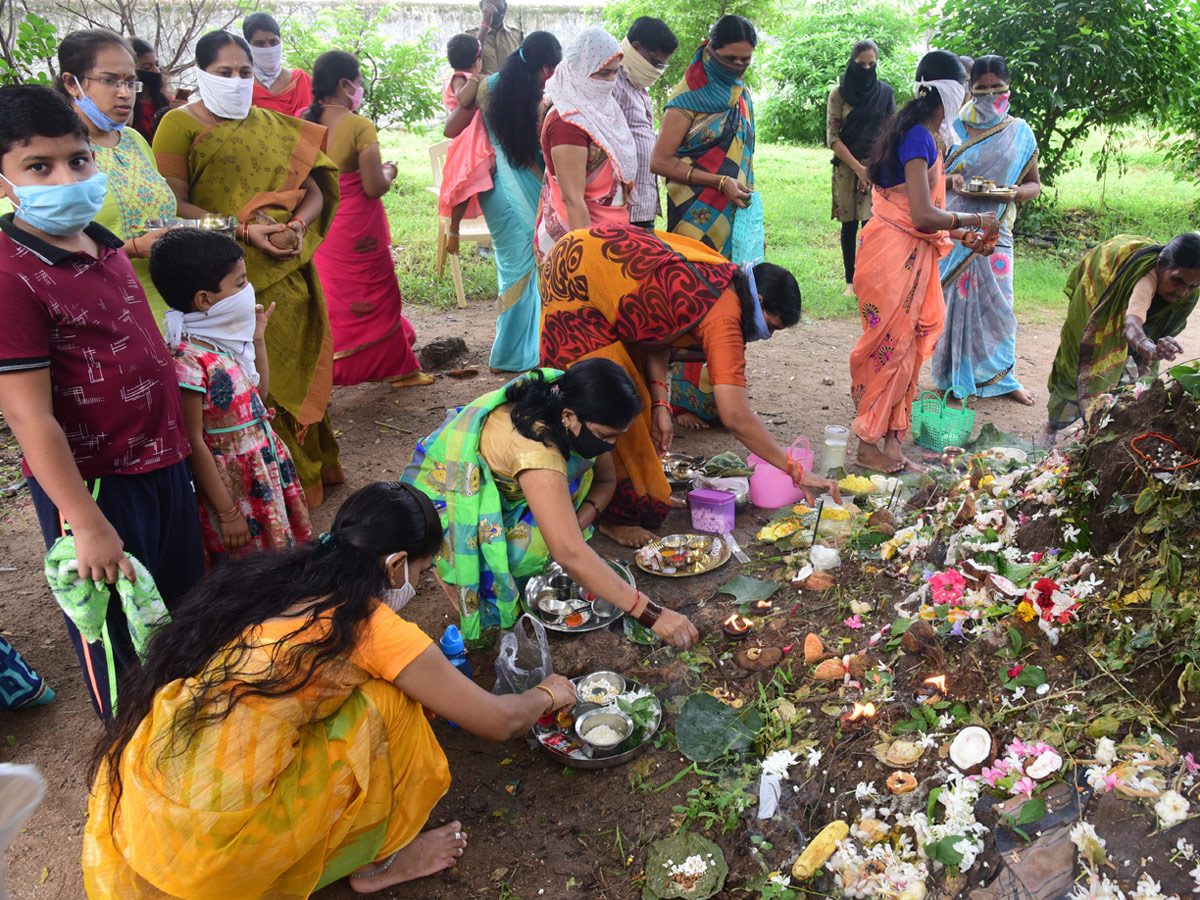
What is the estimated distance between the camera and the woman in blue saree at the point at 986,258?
4914 millimetres

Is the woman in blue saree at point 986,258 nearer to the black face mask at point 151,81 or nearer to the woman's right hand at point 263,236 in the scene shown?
the woman's right hand at point 263,236

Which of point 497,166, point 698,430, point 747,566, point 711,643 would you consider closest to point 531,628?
point 711,643

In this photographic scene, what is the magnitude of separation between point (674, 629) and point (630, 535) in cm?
106

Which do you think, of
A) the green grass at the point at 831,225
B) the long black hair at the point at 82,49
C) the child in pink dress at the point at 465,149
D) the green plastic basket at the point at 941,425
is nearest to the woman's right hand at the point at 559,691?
the long black hair at the point at 82,49

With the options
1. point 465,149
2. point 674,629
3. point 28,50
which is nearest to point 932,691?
point 674,629

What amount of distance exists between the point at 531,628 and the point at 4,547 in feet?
8.49

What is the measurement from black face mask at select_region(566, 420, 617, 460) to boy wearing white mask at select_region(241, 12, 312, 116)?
10.0ft

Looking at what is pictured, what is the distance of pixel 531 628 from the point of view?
295cm

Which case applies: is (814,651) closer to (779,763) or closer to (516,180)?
(779,763)

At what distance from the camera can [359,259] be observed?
497cm

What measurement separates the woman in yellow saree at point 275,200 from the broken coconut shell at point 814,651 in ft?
8.31

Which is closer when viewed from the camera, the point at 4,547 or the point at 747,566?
the point at 747,566

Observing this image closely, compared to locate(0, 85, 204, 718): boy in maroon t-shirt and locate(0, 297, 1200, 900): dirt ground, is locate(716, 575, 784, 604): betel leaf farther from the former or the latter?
locate(0, 85, 204, 718): boy in maroon t-shirt

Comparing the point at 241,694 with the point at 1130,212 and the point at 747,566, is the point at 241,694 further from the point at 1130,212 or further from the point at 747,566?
the point at 1130,212
